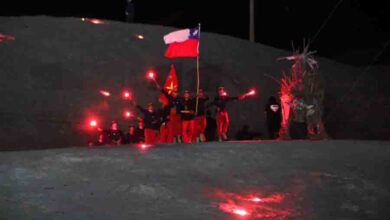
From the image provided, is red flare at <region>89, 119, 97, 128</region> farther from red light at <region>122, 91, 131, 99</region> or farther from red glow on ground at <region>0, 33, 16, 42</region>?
red glow on ground at <region>0, 33, 16, 42</region>

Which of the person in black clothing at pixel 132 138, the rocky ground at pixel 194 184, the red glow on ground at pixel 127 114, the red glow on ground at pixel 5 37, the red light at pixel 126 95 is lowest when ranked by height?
the rocky ground at pixel 194 184

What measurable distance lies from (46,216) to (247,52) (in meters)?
16.0

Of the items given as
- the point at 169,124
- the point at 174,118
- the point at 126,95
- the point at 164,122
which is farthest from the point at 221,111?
the point at 126,95

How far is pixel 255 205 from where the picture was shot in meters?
6.28

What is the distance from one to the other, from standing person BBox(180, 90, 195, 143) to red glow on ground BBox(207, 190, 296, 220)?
316 inches

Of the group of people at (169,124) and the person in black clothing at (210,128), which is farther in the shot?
the person in black clothing at (210,128)

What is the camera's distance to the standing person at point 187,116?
14727 mm

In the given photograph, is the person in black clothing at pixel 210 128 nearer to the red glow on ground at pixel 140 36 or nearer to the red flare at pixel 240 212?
the red glow on ground at pixel 140 36

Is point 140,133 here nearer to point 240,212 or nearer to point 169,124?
point 169,124

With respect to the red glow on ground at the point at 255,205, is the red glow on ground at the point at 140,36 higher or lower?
higher

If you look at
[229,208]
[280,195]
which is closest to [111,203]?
[229,208]

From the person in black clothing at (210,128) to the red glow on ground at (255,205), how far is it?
980 cm

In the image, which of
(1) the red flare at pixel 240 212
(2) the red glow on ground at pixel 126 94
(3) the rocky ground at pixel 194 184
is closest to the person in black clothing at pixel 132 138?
(2) the red glow on ground at pixel 126 94

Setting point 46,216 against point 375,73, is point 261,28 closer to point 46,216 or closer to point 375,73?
point 375,73
